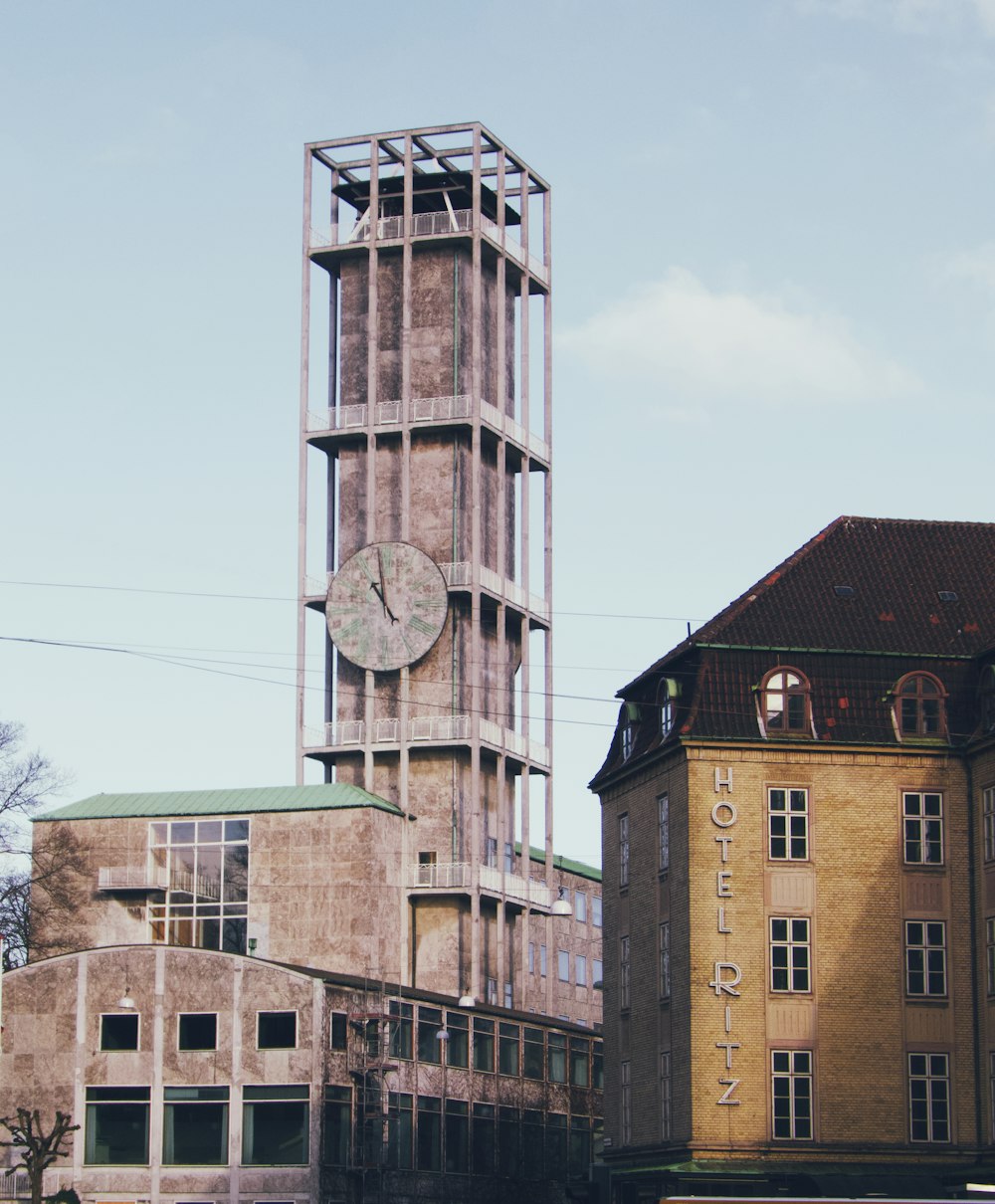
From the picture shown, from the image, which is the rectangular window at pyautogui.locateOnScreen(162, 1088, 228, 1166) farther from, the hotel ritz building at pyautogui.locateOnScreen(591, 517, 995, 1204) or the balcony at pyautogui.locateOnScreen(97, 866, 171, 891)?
the balcony at pyautogui.locateOnScreen(97, 866, 171, 891)

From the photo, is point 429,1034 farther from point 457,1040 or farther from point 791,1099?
point 791,1099

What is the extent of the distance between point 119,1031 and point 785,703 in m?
24.2

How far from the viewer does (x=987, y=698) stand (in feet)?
232

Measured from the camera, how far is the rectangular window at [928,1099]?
68.8 metres

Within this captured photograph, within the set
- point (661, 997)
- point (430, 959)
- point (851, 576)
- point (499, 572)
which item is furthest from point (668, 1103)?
point (499, 572)

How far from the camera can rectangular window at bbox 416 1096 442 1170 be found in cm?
8319

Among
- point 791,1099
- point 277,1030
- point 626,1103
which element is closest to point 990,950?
point 791,1099

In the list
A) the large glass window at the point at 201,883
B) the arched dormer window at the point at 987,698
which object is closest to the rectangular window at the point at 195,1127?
the large glass window at the point at 201,883

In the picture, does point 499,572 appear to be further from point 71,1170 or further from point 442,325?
point 71,1170

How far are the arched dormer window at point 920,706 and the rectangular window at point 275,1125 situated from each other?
21.8 metres

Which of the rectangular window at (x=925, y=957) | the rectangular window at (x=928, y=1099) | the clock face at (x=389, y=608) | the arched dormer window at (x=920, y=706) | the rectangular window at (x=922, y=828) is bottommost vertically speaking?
the rectangular window at (x=928, y=1099)

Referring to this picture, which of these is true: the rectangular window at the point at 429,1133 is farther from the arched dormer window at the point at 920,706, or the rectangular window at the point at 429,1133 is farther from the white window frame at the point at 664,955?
the arched dormer window at the point at 920,706

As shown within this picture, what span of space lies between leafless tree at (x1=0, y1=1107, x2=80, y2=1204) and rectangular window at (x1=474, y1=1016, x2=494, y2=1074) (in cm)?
1622

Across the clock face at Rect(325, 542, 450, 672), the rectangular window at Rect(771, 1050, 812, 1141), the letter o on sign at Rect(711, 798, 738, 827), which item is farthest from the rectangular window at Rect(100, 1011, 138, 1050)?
the clock face at Rect(325, 542, 450, 672)
